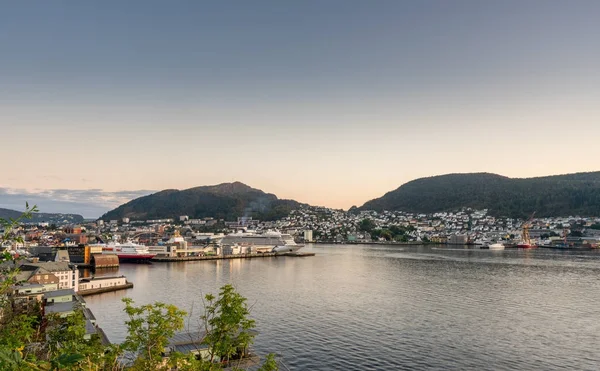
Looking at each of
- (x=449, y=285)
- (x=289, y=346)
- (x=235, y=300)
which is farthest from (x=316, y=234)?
(x=235, y=300)

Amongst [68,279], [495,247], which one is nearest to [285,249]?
[68,279]

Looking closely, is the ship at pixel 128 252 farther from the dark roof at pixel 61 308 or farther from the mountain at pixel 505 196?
the mountain at pixel 505 196

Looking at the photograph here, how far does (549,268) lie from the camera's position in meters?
35.2

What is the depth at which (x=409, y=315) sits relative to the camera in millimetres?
17344

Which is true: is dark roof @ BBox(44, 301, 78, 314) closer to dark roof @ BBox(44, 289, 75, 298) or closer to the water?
the water

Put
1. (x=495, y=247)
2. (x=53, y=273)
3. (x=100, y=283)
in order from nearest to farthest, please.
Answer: (x=53, y=273) → (x=100, y=283) → (x=495, y=247)

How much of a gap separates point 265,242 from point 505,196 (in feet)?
285

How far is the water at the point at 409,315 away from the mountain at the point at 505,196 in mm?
77003

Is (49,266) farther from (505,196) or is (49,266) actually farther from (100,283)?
(505,196)

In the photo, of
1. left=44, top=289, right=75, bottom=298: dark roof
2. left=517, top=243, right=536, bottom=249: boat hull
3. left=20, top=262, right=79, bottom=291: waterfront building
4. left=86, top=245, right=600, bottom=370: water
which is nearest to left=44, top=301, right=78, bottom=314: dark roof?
left=86, top=245, right=600, bottom=370: water

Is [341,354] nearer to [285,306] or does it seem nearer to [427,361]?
[427,361]

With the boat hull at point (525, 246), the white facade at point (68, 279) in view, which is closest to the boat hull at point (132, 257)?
the white facade at point (68, 279)

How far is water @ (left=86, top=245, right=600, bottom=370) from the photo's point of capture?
478 inches

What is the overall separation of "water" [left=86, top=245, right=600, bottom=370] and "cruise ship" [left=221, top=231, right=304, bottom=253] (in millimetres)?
23496
